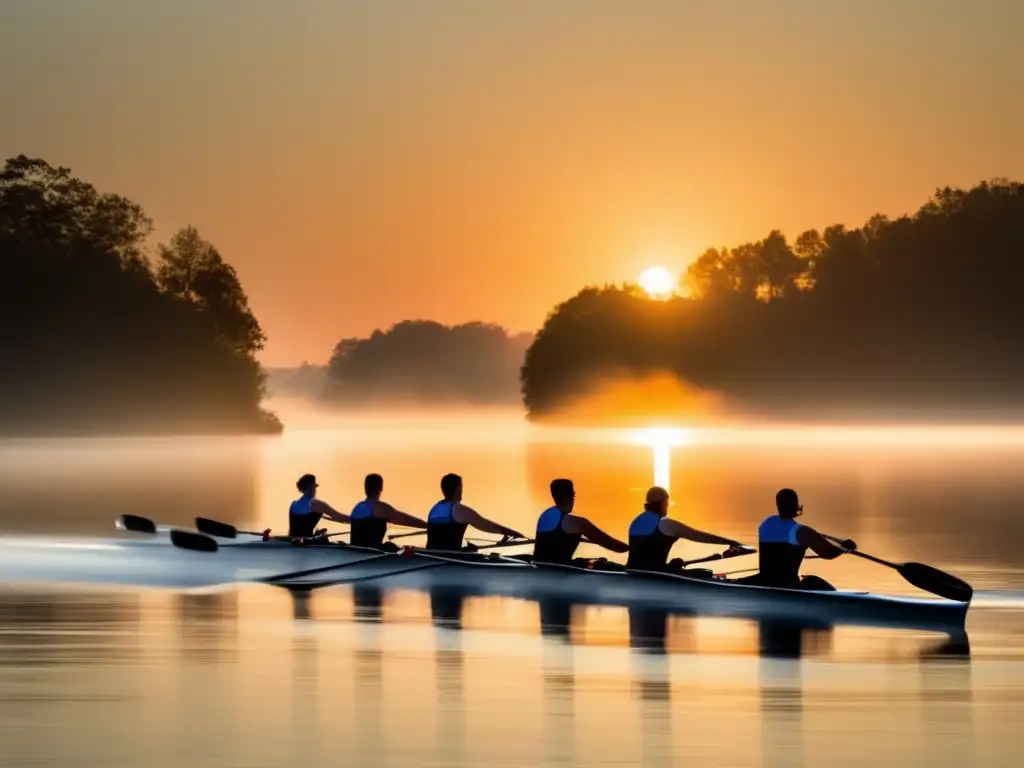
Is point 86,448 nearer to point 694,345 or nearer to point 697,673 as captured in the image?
point 694,345

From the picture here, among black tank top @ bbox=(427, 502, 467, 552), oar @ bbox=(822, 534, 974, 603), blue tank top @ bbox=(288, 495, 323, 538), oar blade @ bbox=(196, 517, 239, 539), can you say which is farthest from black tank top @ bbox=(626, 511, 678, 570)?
oar blade @ bbox=(196, 517, 239, 539)

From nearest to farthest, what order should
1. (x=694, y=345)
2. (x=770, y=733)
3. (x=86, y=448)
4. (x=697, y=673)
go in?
(x=770, y=733)
(x=697, y=673)
(x=86, y=448)
(x=694, y=345)

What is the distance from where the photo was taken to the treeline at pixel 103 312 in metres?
122

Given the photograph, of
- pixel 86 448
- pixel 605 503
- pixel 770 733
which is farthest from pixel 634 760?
pixel 86 448

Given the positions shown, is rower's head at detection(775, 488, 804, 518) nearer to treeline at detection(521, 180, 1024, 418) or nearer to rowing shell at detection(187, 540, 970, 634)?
rowing shell at detection(187, 540, 970, 634)

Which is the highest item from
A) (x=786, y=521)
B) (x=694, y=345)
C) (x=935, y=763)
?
(x=694, y=345)

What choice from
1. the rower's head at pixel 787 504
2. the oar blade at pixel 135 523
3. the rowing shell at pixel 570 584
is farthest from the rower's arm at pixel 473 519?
the oar blade at pixel 135 523

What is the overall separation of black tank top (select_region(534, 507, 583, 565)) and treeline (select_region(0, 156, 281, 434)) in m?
104

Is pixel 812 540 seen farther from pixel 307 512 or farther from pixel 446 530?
pixel 307 512

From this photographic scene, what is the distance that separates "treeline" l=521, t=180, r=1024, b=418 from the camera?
16288 cm

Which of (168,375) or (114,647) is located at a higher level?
(168,375)

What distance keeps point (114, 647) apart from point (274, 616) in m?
3.10

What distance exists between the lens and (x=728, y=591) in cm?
1925

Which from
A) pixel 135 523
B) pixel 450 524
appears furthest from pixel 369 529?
pixel 135 523
